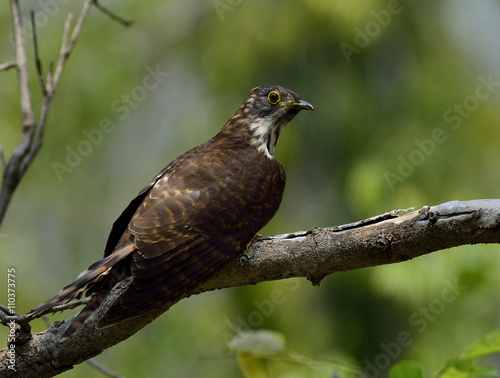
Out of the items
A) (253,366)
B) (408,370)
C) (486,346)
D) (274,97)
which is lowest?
(253,366)

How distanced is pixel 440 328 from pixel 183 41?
451cm

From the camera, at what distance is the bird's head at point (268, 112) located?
15.2 ft

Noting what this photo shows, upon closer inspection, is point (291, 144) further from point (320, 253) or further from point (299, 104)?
point (320, 253)

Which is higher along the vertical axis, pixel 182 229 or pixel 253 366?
pixel 182 229

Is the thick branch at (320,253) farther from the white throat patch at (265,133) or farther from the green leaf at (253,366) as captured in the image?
the white throat patch at (265,133)

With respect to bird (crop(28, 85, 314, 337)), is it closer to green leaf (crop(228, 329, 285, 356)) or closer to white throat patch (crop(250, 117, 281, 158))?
white throat patch (crop(250, 117, 281, 158))

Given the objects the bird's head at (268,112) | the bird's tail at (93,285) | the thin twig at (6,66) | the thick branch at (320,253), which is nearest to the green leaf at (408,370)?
the thick branch at (320,253)

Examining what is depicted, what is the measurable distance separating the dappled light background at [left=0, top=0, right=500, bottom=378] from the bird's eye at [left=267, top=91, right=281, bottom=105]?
193 centimetres

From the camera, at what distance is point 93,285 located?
334cm

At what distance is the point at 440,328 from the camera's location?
673 cm

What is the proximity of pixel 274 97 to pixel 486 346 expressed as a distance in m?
2.36

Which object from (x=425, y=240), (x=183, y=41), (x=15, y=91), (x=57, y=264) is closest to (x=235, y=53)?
(x=183, y=41)

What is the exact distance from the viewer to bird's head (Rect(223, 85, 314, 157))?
463 cm

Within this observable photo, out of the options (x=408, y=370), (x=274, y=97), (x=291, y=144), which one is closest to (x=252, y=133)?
(x=274, y=97)
